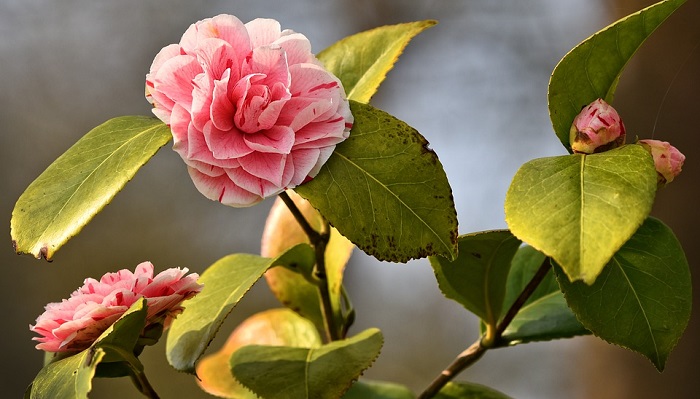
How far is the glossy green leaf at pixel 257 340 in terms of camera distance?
648 mm

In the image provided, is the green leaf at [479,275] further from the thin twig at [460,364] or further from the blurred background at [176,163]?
the blurred background at [176,163]

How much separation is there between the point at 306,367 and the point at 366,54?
23 centimetres

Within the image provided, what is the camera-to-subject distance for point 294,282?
0.68m

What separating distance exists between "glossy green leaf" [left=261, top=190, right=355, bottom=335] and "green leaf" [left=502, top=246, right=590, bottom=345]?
131 mm

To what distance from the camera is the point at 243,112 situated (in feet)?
1.41

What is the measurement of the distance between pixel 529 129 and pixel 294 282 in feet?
5.52

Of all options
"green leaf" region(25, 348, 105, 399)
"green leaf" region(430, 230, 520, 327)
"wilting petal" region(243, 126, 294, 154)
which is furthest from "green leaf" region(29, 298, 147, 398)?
"green leaf" region(430, 230, 520, 327)

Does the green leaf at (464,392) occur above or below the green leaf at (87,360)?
below

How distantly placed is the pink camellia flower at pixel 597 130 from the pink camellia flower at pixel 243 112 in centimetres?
13

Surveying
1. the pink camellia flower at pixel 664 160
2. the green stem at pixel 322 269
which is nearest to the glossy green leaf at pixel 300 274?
the green stem at pixel 322 269

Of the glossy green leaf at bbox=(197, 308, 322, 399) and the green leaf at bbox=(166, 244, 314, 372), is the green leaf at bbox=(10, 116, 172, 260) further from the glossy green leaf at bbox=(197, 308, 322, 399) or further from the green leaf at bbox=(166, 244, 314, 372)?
the glossy green leaf at bbox=(197, 308, 322, 399)

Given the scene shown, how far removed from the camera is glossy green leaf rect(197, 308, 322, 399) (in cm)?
65

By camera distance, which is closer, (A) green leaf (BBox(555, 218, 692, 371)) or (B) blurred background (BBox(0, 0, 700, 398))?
(A) green leaf (BBox(555, 218, 692, 371))

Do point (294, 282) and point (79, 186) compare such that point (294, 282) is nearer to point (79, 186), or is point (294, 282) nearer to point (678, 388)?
point (79, 186)
